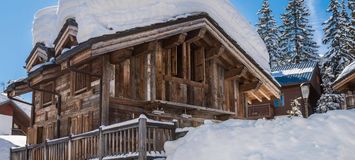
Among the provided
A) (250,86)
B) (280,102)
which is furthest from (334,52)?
(250,86)

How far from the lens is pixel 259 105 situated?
3638 centimetres

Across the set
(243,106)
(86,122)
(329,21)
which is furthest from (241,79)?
(329,21)

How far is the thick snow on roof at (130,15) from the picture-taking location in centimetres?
1351

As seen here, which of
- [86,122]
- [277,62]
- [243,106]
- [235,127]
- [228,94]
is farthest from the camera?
[277,62]

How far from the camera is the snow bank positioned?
9.27 meters

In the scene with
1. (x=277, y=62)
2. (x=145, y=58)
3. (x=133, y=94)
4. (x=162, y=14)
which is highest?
(x=277, y=62)

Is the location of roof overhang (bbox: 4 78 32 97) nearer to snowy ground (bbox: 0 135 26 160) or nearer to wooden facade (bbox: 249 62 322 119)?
snowy ground (bbox: 0 135 26 160)

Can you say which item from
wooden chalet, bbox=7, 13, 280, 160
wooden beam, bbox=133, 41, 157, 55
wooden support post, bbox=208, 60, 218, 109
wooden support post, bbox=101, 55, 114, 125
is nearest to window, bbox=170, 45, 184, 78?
wooden chalet, bbox=7, 13, 280, 160

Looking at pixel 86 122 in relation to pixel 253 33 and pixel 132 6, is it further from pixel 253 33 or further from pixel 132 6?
pixel 253 33

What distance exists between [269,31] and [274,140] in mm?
43517

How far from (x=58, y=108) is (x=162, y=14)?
540 centimetres

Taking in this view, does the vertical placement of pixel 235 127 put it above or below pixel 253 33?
below

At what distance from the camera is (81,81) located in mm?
15281

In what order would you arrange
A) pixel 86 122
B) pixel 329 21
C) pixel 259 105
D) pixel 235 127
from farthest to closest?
pixel 329 21 → pixel 259 105 → pixel 86 122 → pixel 235 127
